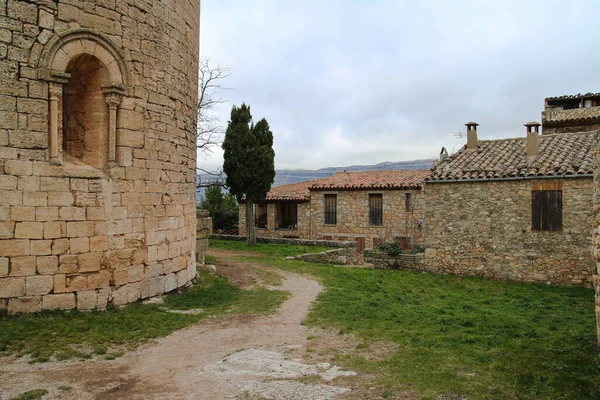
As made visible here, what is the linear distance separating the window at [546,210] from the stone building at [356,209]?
8.97 meters

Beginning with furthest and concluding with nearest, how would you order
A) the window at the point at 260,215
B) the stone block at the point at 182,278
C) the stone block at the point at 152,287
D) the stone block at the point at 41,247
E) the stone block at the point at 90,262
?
the window at the point at 260,215, the stone block at the point at 182,278, the stone block at the point at 152,287, the stone block at the point at 90,262, the stone block at the point at 41,247

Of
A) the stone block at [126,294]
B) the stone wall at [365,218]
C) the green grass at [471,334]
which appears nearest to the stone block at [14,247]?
the stone block at [126,294]

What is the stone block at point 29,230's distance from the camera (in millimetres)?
6839

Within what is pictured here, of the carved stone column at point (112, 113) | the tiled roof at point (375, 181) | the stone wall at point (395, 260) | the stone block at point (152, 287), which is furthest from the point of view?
the tiled roof at point (375, 181)

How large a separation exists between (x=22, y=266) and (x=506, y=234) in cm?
1236

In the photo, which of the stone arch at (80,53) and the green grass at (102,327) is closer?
the green grass at (102,327)

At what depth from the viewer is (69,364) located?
17.8ft

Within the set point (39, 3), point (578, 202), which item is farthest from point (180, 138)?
point (578, 202)

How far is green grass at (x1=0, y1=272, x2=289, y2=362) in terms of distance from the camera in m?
5.83

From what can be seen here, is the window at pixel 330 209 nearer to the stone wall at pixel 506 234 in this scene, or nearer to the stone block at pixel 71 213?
the stone wall at pixel 506 234

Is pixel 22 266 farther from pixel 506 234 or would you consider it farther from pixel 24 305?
A: pixel 506 234

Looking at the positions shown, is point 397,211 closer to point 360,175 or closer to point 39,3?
point 360,175

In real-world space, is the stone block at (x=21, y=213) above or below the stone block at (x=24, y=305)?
above

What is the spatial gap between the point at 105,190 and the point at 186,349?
3.16 meters
